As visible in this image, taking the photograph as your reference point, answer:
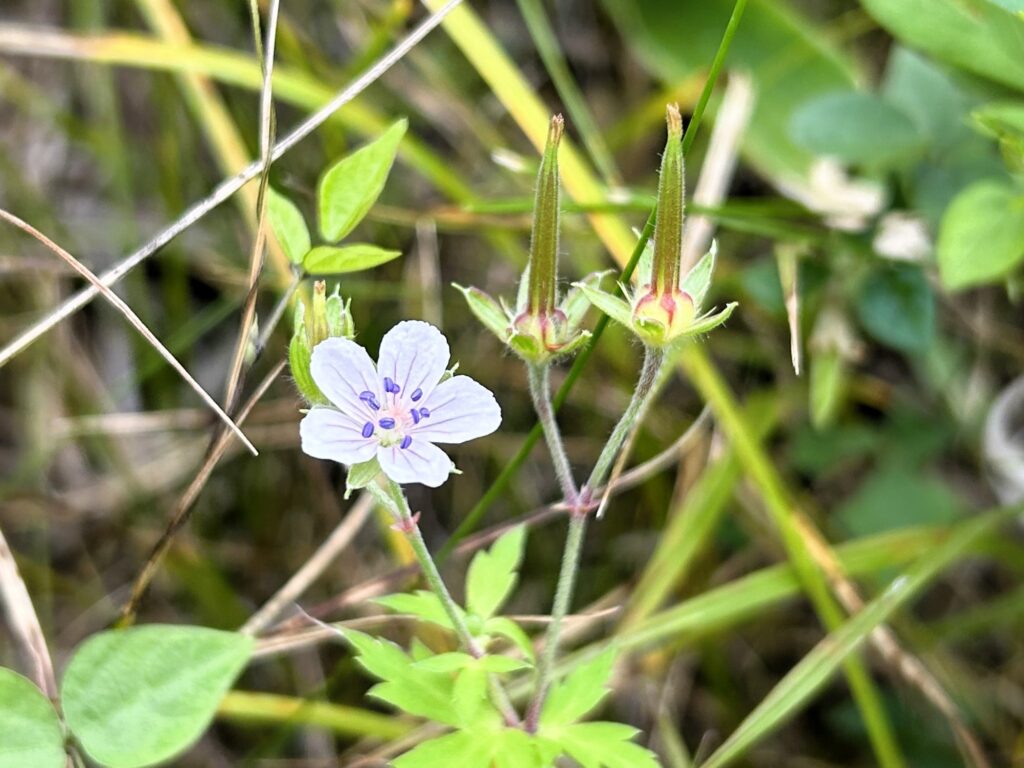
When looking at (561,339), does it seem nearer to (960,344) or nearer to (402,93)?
(402,93)

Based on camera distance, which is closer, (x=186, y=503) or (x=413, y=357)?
(x=413, y=357)

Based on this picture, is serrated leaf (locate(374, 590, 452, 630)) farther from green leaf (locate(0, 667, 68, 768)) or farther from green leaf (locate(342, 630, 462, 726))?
green leaf (locate(0, 667, 68, 768))

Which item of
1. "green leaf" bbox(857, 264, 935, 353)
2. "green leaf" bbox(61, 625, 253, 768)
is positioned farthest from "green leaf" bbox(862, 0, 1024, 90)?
"green leaf" bbox(61, 625, 253, 768)

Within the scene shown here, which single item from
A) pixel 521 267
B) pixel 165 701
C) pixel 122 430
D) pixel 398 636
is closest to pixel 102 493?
pixel 122 430

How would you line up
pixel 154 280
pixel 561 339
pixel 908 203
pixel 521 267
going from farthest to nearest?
1. pixel 154 280
2. pixel 521 267
3. pixel 908 203
4. pixel 561 339

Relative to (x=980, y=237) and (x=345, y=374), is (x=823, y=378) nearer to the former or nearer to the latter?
(x=980, y=237)

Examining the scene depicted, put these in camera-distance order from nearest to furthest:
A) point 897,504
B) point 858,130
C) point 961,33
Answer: point 961,33
point 858,130
point 897,504

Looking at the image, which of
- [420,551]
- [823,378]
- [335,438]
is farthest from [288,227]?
[823,378]

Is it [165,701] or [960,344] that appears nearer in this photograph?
[165,701]
